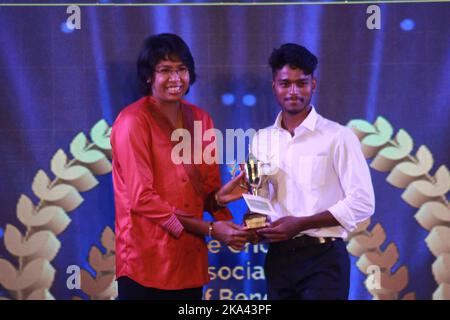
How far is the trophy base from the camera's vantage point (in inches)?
151

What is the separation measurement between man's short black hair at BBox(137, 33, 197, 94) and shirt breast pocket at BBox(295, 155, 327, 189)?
87 centimetres

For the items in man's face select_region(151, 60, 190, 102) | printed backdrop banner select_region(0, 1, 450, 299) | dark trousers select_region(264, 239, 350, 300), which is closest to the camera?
dark trousers select_region(264, 239, 350, 300)

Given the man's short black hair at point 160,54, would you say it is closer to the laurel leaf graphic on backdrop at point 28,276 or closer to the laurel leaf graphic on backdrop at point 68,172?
the laurel leaf graphic on backdrop at point 68,172

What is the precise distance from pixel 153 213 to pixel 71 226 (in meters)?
0.94

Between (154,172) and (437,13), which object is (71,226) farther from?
(437,13)

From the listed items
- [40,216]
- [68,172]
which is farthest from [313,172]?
[40,216]

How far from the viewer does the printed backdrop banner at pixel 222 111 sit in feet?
14.8

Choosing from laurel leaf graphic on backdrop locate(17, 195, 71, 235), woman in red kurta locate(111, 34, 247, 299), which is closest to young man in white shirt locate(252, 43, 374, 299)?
woman in red kurta locate(111, 34, 247, 299)

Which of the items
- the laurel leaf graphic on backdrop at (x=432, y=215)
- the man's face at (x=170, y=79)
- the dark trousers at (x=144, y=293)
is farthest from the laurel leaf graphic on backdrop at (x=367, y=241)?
the man's face at (x=170, y=79)

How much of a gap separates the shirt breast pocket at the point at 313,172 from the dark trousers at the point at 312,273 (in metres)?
0.34

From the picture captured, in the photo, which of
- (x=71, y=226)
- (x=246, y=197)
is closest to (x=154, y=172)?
(x=246, y=197)

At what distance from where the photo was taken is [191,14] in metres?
4.52

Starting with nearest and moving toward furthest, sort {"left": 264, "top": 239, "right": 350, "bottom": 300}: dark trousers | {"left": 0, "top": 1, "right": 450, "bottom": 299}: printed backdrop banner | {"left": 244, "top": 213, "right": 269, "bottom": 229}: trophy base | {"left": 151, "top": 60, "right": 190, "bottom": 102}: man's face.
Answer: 1. {"left": 264, "top": 239, "right": 350, "bottom": 300}: dark trousers
2. {"left": 244, "top": 213, "right": 269, "bottom": 229}: trophy base
3. {"left": 151, "top": 60, "right": 190, "bottom": 102}: man's face
4. {"left": 0, "top": 1, "right": 450, "bottom": 299}: printed backdrop banner

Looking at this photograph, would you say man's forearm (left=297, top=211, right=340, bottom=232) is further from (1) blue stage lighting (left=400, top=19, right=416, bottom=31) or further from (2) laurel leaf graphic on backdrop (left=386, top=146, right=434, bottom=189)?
(1) blue stage lighting (left=400, top=19, right=416, bottom=31)
